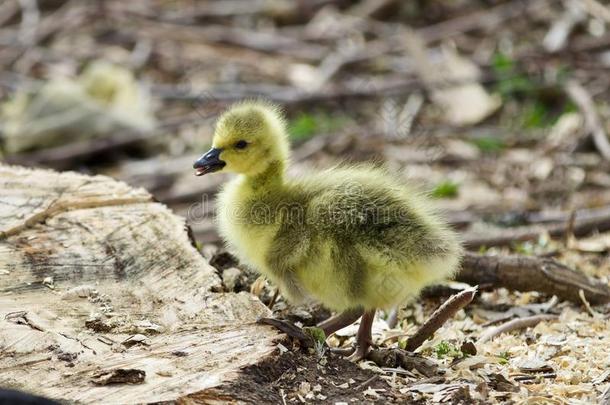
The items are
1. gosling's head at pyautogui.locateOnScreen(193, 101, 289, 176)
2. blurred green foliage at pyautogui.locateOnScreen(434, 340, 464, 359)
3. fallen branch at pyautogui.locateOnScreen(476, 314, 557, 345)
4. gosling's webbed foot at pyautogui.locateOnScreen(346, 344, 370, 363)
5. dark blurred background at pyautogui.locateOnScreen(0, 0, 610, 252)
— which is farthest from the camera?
dark blurred background at pyautogui.locateOnScreen(0, 0, 610, 252)

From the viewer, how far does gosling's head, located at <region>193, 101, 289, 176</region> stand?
323 cm

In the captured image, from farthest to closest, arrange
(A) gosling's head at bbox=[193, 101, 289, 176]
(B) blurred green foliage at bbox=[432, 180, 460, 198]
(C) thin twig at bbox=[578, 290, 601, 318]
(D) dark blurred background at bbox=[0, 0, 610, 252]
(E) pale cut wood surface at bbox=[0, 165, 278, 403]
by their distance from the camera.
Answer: (D) dark blurred background at bbox=[0, 0, 610, 252], (B) blurred green foliage at bbox=[432, 180, 460, 198], (C) thin twig at bbox=[578, 290, 601, 318], (A) gosling's head at bbox=[193, 101, 289, 176], (E) pale cut wood surface at bbox=[0, 165, 278, 403]

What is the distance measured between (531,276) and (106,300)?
178 cm

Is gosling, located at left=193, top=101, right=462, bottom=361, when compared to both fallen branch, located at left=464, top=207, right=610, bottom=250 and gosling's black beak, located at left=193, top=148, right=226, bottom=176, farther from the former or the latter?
fallen branch, located at left=464, top=207, right=610, bottom=250

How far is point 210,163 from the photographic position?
10.7 feet

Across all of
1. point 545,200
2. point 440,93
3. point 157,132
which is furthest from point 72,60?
point 545,200

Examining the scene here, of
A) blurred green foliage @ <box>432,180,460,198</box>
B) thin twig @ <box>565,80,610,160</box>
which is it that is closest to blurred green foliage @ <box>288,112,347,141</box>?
blurred green foliage @ <box>432,180,460,198</box>

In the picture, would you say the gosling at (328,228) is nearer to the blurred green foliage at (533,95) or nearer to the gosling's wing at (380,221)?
the gosling's wing at (380,221)

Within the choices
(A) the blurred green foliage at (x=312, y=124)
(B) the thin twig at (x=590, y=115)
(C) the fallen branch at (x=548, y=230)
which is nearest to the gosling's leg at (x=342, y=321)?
(C) the fallen branch at (x=548, y=230)

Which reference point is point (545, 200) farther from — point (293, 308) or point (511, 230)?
point (293, 308)

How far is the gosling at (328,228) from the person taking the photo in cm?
289

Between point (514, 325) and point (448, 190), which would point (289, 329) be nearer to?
point (514, 325)

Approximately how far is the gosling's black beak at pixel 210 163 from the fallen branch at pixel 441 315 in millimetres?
893

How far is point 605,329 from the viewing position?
354 cm
